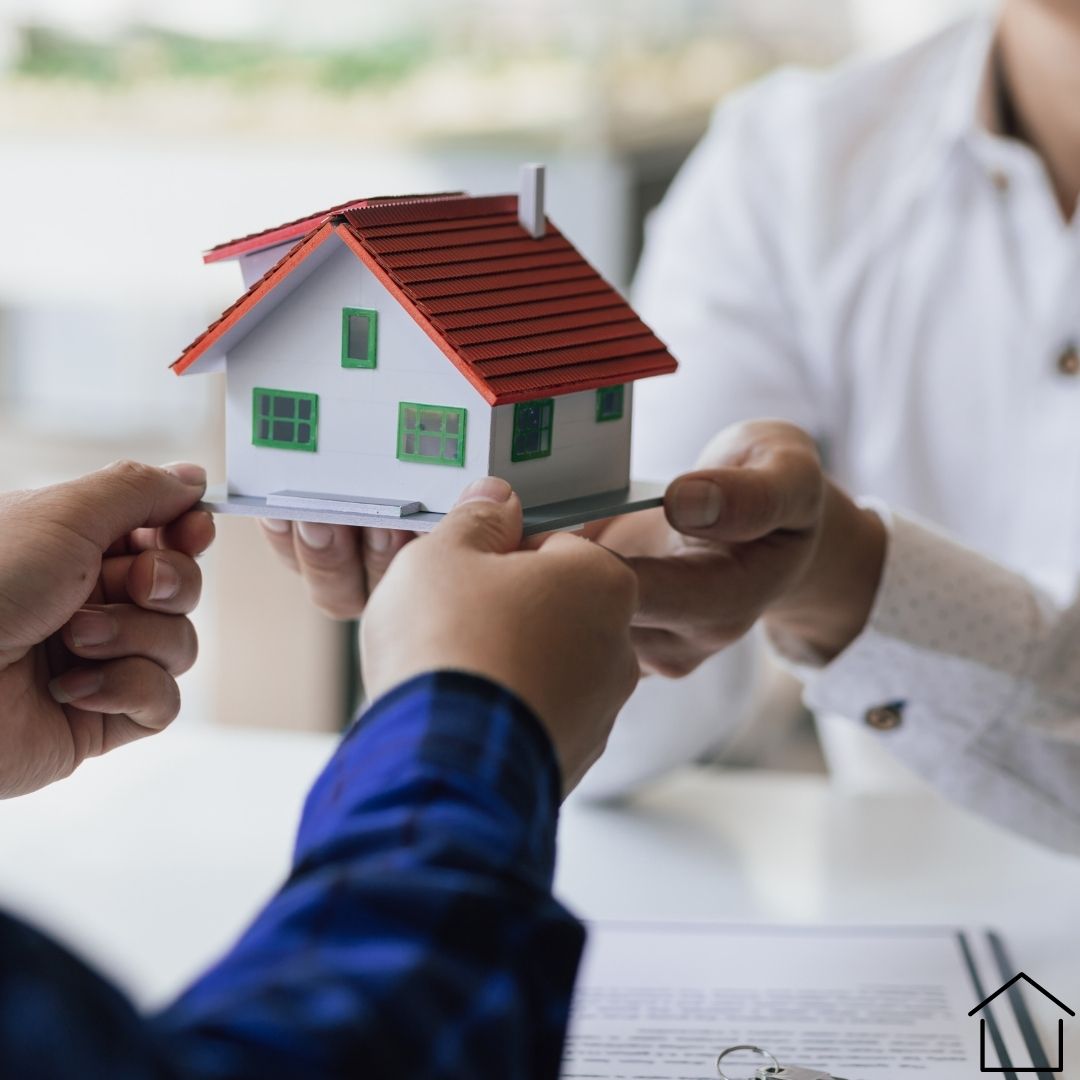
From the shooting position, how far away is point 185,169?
2.01 meters

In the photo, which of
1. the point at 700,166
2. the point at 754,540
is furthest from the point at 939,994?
the point at 700,166

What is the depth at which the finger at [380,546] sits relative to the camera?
30.1 inches

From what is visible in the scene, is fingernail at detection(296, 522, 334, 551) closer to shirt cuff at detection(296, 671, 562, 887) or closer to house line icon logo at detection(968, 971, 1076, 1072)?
shirt cuff at detection(296, 671, 562, 887)

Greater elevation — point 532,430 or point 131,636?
point 532,430

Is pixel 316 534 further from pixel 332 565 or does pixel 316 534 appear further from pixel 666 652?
pixel 666 652

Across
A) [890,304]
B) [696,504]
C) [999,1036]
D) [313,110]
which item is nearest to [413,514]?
[696,504]

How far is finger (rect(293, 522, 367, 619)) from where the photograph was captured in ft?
2.45

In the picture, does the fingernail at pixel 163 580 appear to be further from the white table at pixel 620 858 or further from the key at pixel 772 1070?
the key at pixel 772 1070

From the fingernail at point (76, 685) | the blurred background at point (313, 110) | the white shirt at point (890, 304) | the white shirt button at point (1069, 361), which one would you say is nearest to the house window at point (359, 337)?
the fingernail at point (76, 685)

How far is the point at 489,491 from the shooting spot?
0.61m

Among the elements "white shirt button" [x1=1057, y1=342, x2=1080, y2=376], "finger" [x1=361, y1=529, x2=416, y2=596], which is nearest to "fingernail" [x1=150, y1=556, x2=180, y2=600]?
"finger" [x1=361, y1=529, x2=416, y2=596]

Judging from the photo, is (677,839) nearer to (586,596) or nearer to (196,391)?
(586,596)

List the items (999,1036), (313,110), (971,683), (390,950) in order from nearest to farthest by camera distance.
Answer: (390,950)
(999,1036)
(971,683)
(313,110)

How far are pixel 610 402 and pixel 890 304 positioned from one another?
547mm
